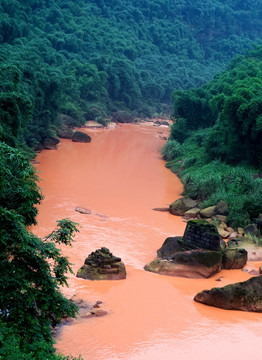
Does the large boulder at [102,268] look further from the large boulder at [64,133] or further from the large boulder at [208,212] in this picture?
the large boulder at [64,133]

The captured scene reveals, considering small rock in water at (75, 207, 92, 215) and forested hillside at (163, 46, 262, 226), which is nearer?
small rock in water at (75, 207, 92, 215)

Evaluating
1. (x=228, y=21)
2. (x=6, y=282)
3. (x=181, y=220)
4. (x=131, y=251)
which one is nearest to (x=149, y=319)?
(x=6, y=282)

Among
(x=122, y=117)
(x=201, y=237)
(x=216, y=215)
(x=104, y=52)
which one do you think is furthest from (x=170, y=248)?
(x=104, y=52)

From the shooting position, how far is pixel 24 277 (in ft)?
29.5

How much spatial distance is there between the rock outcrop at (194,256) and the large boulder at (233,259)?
346 millimetres

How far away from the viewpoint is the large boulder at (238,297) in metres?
12.9

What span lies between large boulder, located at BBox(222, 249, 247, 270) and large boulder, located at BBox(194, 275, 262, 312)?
3.27m

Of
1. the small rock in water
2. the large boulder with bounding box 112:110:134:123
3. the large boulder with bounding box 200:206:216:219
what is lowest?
the large boulder with bounding box 112:110:134:123

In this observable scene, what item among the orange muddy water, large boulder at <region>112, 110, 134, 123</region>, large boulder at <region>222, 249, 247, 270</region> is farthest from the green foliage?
large boulder at <region>112, 110, 134, 123</region>

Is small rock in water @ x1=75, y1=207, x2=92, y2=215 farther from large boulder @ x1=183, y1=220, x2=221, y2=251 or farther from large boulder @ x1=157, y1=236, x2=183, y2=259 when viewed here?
large boulder @ x1=183, y1=220, x2=221, y2=251

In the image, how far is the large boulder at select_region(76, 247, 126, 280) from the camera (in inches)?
582

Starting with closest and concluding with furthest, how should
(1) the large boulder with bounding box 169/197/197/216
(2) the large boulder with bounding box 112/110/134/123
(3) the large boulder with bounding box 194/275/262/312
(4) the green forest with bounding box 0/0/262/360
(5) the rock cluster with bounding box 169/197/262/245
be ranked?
1. (4) the green forest with bounding box 0/0/262/360
2. (3) the large boulder with bounding box 194/275/262/312
3. (5) the rock cluster with bounding box 169/197/262/245
4. (1) the large boulder with bounding box 169/197/197/216
5. (2) the large boulder with bounding box 112/110/134/123

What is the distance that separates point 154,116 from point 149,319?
6120 cm

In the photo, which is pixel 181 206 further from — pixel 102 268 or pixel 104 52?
pixel 104 52
